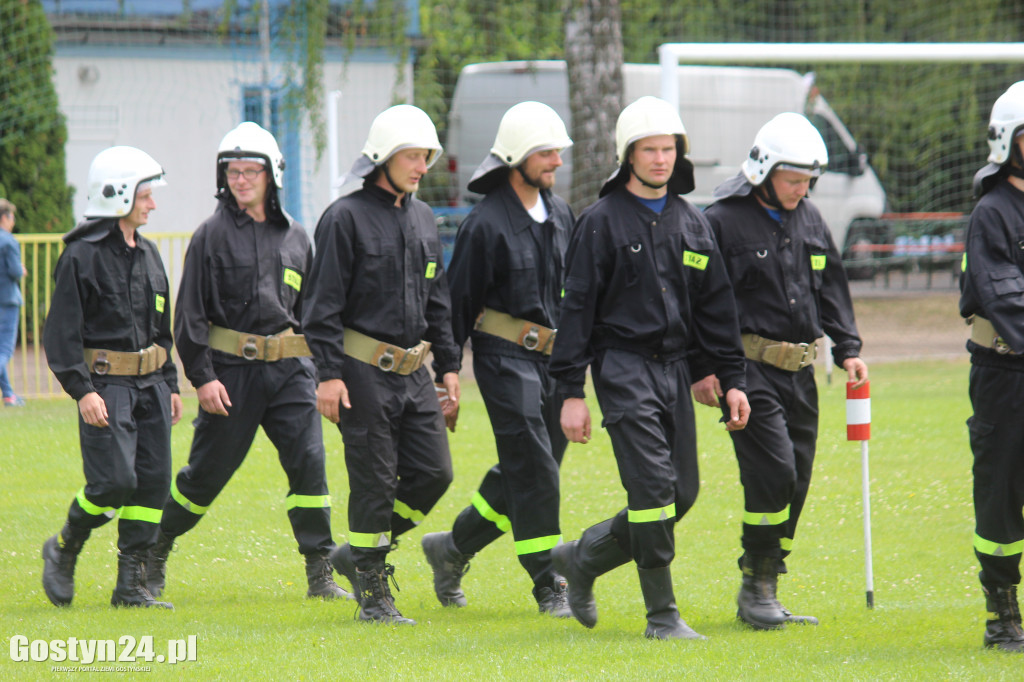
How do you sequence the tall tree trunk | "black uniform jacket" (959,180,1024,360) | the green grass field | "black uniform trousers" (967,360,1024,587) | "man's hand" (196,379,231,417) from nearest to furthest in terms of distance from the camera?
1. the green grass field
2. "black uniform jacket" (959,180,1024,360)
3. "black uniform trousers" (967,360,1024,587)
4. "man's hand" (196,379,231,417)
5. the tall tree trunk

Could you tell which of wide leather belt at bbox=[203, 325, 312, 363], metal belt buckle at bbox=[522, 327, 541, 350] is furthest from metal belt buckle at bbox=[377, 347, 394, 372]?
wide leather belt at bbox=[203, 325, 312, 363]

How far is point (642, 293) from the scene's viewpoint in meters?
5.54

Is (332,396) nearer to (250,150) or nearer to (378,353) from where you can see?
(378,353)

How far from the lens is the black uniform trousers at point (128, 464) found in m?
6.09

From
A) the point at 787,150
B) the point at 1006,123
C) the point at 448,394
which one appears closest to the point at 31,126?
the point at 448,394

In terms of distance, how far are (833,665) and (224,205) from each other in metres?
3.90

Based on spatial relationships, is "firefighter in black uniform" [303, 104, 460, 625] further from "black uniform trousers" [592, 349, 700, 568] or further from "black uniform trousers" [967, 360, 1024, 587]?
"black uniform trousers" [967, 360, 1024, 587]

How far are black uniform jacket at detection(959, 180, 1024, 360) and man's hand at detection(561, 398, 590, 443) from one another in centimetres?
171

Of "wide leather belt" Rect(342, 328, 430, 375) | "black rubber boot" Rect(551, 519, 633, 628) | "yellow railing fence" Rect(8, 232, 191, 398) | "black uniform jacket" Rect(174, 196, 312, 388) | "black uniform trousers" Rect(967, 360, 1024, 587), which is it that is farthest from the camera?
"yellow railing fence" Rect(8, 232, 191, 398)

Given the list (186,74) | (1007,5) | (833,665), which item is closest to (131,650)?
(833,665)

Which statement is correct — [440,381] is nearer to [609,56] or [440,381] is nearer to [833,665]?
[833,665]

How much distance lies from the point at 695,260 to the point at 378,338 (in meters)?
1.53

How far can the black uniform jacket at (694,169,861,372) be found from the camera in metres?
5.90

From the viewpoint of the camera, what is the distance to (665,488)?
539 cm
